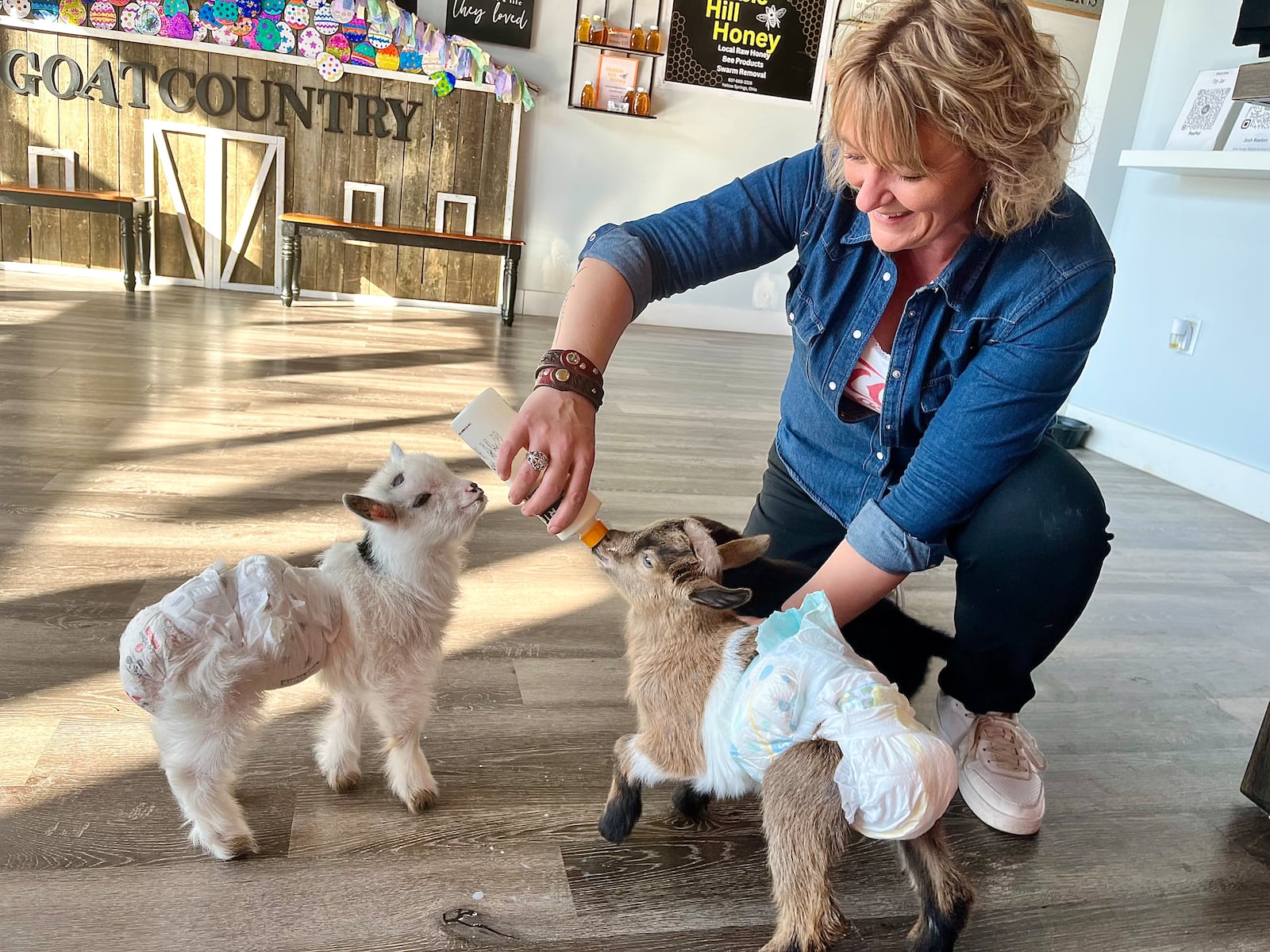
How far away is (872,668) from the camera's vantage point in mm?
1065

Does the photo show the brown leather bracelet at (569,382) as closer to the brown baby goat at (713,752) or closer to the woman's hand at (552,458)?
the woman's hand at (552,458)

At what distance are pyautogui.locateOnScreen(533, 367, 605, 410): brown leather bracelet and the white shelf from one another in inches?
123

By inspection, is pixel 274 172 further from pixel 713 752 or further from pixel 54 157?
pixel 713 752

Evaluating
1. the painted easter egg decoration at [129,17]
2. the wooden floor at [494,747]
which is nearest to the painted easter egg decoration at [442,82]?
the painted easter egg decoration at [129,17]

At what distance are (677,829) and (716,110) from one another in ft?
18.0

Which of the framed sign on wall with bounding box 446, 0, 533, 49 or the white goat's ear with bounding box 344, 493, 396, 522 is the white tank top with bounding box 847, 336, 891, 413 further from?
the framed sign on wall with bounding box 446, 0, 533, 49

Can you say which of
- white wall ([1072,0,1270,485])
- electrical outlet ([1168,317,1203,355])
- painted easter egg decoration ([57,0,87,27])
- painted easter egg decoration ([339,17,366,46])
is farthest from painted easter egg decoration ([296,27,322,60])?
electrical outlet ([1168,317,1203,355])

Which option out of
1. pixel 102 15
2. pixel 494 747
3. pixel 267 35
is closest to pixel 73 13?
pixel 102 15

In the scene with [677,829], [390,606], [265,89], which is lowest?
[677,829]

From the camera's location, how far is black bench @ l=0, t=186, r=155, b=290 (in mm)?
4910

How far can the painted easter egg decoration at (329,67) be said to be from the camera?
5.25 m

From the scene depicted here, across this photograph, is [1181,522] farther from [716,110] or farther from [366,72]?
[366,72]

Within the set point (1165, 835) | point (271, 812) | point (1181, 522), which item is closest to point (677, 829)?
point (271, 812)

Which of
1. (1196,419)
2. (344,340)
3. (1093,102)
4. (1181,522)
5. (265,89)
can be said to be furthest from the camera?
(265,89)
